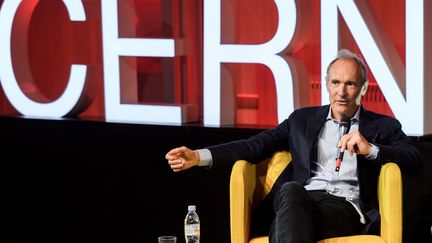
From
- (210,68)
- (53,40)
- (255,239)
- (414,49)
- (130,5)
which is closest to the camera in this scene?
(255,239)

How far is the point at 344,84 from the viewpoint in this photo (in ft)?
13.1

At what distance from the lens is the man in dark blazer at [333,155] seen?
383cm

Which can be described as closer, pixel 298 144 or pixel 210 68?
pixel 298 144

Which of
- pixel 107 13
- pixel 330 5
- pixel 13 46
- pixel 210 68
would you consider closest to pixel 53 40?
pixel 13 46

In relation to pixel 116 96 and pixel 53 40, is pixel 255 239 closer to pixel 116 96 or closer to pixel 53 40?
pixel 116 96

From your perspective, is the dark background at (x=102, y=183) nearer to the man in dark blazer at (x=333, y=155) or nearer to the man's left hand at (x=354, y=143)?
the man in dark blazer at (x=333, y=155)

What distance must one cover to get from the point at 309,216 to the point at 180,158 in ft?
2.24

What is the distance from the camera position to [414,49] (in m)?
4.61

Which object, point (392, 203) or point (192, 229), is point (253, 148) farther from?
point (392, 203)

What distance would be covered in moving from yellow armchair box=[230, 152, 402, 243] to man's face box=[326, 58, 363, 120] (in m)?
0.35

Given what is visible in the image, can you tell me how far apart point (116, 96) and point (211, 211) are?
0.96 m

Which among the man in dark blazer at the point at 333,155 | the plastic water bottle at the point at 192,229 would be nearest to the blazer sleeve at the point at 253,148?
the man in dark blazer at the point at 333,155

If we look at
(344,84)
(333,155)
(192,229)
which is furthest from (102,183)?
(344,84)

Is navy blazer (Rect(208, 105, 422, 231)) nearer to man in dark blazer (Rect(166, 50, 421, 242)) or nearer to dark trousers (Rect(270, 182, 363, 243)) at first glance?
man in dark blazer (Rect(166, 50, 421, 242))
